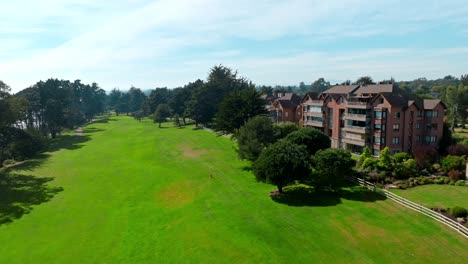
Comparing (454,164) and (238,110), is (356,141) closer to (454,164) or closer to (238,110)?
(454,164)

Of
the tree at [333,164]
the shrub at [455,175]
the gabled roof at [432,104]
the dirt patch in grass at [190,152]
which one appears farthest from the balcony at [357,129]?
the dirt patch in grass at [190,152]

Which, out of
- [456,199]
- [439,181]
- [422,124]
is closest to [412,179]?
[439,181]

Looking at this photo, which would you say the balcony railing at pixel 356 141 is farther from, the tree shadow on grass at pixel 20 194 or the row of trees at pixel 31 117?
the row of trees at pixel 31 117

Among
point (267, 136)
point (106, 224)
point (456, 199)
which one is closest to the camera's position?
point (106, 224)

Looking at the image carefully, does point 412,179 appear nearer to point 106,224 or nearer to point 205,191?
point 205,191

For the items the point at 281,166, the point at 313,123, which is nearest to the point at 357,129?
the point at 313,123

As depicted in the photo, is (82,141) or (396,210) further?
(82,141)
